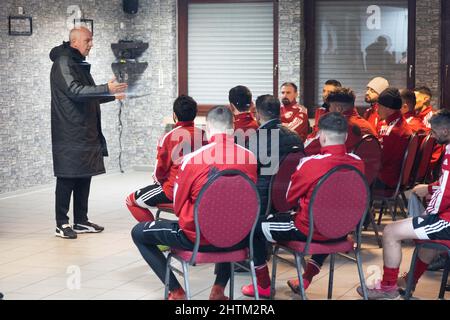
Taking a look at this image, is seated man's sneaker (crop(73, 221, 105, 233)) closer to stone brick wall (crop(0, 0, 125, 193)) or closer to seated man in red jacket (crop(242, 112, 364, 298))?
stone brick wall (crop(0, 0, 125, 193))

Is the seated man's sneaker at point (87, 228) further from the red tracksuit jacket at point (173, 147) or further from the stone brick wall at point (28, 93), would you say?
the stone brick wall at point (28, 93)

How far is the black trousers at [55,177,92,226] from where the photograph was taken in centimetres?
700

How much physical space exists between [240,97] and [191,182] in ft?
6.05

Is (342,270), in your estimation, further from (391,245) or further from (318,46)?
(318,46)

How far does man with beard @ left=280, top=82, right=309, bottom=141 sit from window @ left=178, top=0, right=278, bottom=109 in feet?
7.43

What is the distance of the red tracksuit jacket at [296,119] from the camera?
316 inches

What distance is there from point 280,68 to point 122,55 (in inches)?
72.7

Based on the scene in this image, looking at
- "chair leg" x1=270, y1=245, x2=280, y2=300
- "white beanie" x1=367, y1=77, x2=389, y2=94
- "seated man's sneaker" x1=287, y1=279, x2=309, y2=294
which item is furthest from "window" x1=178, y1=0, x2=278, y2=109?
"chair leg" x1=270, y1=245, x2=280, y2=300

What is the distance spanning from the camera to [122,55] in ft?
35.0

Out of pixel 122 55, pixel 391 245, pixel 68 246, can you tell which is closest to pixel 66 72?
pixel 68 246

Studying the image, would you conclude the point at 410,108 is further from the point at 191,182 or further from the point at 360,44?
the point at 191,182

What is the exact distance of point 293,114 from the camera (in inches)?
321

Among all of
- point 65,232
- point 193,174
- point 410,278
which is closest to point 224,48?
point 65,232

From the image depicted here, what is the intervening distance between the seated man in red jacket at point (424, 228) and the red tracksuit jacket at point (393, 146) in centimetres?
158
